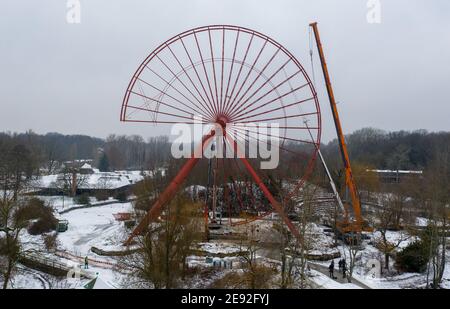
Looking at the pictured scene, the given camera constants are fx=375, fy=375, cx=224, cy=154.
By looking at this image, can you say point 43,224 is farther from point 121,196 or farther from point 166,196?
point 121,196

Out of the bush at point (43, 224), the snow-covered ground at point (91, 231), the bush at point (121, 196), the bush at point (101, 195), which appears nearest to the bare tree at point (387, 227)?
the snow-covered ground at point (91, 231)

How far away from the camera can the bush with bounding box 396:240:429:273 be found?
69.9ft

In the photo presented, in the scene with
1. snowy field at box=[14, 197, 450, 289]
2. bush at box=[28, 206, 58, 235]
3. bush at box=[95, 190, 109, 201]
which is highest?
bush at box=[95, 190, 109, 201]

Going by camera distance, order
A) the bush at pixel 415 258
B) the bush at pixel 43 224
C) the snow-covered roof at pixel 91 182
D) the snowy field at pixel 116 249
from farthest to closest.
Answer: the snow-covered roof at pixel 91 182 → the bush at pixel 43 224 → the bush at pixel 415 258 → the snowy field at pixel 116 249

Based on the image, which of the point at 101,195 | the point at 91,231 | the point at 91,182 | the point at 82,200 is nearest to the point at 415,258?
the point at 91,231

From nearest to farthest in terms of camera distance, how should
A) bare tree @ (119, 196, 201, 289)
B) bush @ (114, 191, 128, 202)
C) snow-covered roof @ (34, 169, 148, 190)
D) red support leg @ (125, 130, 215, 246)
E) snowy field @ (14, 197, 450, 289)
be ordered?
bare tree @ (119, 196, 201, 289), snowy field @ (14, 197, 450, 289), red support leg @ (125, 130, 215, 246), bush @ (114, 191, 128, 202), snow-covered roof @ (34, 169, 148, 190)

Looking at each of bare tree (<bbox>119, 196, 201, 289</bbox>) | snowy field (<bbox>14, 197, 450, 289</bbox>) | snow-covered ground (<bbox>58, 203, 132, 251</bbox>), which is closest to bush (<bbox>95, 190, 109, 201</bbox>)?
snow-covered ground (<bbox>58, 203, 132, 251</bbox>)

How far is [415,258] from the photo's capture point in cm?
2127

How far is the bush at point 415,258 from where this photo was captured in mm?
21297

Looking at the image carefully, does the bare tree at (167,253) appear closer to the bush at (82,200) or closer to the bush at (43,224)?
the bush at (43,224)

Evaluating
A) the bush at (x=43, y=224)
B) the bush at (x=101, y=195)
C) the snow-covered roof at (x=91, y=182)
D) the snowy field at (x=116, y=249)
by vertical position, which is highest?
the snow-covered roof at (x=91, y=182)

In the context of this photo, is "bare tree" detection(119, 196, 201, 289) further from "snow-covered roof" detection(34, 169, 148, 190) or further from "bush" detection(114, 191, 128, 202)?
"snow-covered roof" detection(34, 169, 148, 190)

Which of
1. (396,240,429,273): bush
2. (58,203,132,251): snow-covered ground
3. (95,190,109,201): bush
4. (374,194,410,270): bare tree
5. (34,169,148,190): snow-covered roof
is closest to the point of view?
(396,240,429,273): bush
